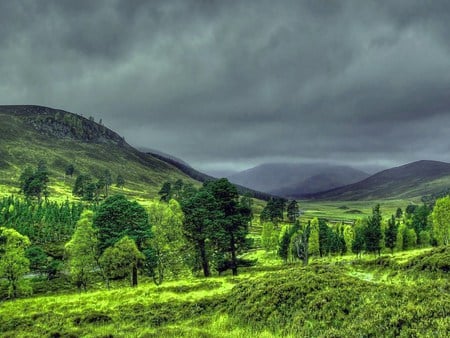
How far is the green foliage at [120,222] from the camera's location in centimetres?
4131

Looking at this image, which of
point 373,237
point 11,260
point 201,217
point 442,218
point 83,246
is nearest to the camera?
point 201,217

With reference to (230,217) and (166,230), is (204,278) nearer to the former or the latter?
(166,230)

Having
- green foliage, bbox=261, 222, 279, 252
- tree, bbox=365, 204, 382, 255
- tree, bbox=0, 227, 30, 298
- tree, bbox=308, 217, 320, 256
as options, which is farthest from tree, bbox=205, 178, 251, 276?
green foliage, bbox=261, 222, 279, 252

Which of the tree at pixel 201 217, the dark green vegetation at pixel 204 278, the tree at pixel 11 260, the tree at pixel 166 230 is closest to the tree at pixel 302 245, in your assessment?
the dark green vegetation at pixel 204 278

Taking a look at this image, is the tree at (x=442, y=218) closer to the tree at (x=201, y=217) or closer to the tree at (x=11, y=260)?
the tree at (x=201, y=217)

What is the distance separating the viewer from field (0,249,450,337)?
1096 cm

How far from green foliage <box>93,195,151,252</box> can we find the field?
15622 millimetres

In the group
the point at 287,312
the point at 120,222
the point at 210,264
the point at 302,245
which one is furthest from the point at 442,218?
the point at 287,312

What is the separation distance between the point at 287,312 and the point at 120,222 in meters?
32.5

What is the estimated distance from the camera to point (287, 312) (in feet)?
48.2

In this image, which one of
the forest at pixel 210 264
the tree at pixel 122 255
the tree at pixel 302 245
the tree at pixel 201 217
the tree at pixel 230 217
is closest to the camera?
the forest at pixel 210 264

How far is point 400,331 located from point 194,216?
1246 inches

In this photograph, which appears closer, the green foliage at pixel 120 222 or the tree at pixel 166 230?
the tree at pixel 166 230

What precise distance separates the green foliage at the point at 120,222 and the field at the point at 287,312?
15622 millimetres
